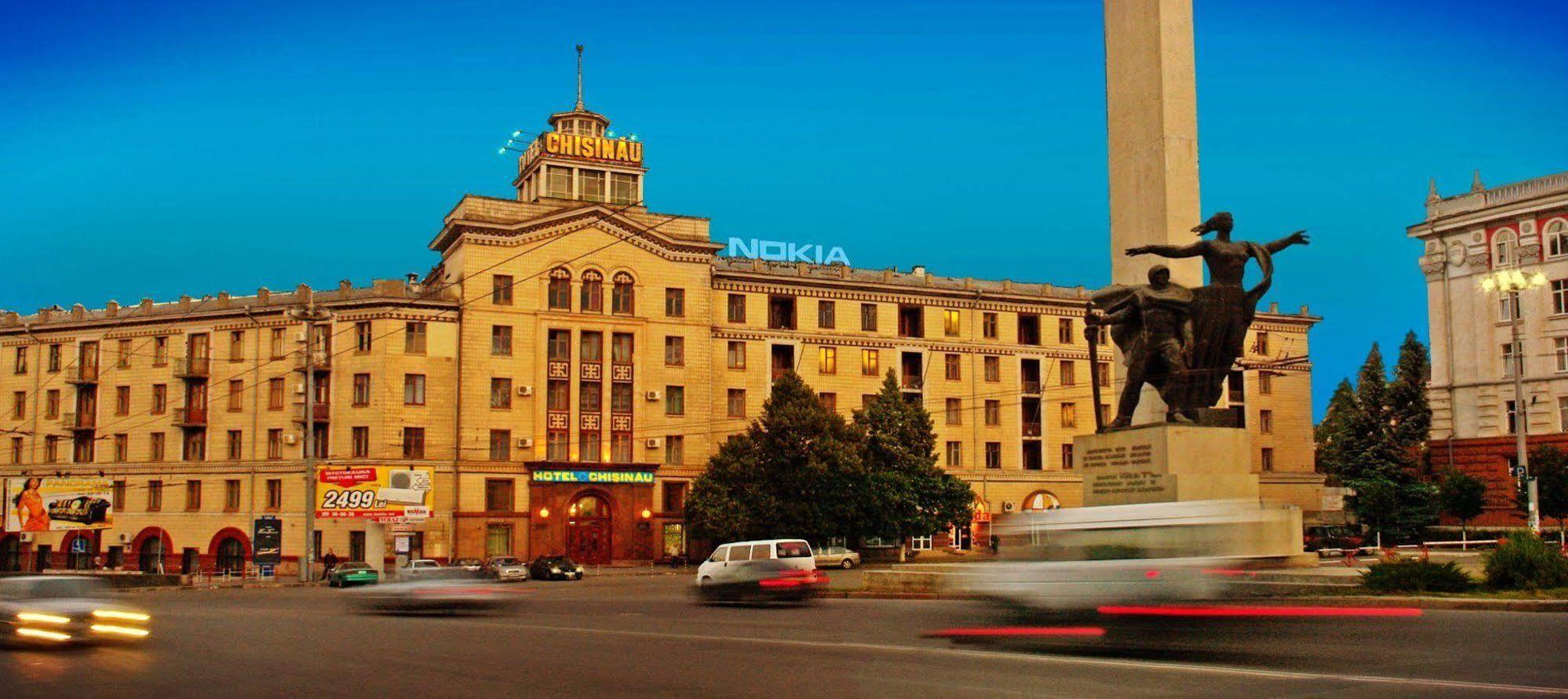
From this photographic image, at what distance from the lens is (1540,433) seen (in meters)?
67.9

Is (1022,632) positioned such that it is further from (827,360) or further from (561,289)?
(827,360)

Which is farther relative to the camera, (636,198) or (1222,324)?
(636,198)

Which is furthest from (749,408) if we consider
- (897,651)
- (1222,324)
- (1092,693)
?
(1092,693)

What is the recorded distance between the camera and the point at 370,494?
59.6 metres

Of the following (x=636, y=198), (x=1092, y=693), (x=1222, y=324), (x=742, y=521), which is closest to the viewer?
(x=1092, y=693)

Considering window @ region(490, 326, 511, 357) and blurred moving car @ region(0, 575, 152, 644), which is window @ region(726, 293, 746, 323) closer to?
window @ region(490, 326, 511, 357)

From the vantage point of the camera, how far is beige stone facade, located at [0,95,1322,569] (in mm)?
65562

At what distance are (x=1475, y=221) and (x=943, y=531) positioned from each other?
30243 millimetres

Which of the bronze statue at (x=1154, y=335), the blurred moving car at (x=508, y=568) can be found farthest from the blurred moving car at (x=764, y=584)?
the blurred moving car at (x=508, y=568)

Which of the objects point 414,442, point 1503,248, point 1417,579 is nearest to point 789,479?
point 414,442

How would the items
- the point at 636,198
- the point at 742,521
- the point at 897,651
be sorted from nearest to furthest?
the point at 897,651 < the point at 742,521 < the point at 636,198

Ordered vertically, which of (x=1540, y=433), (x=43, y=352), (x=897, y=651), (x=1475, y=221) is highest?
(x=1475, y=221)

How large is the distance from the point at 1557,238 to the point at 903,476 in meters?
33.2

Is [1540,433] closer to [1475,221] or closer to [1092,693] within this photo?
[1475,221]
